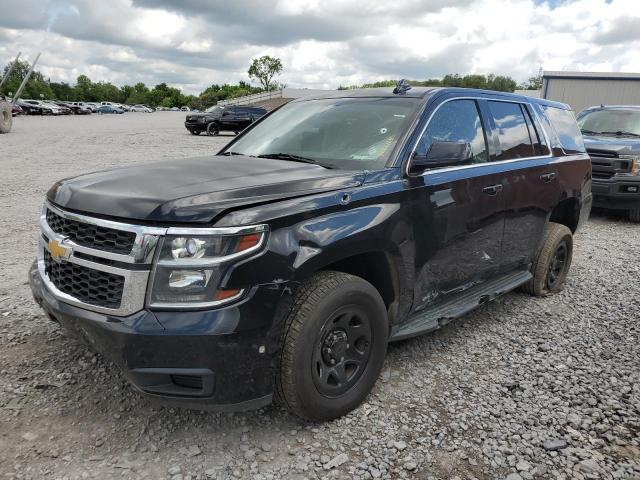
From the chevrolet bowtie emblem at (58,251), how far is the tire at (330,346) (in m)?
1.16

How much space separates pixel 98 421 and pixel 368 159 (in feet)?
7.16

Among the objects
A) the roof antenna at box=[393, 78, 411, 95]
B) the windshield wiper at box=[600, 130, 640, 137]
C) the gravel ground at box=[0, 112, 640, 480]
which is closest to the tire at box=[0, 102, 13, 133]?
the gravel ground at box=[0, 112, 640, 480]

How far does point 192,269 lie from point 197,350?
0.36 m

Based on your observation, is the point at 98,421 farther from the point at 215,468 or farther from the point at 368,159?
the point at 368,159

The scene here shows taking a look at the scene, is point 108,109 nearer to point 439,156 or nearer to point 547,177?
point 547,177

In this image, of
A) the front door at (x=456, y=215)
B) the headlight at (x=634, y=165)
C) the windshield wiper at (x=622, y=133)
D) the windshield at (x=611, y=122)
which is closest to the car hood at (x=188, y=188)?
the front door at (x=456, y=215)

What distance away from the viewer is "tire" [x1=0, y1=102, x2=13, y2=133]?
22.8m

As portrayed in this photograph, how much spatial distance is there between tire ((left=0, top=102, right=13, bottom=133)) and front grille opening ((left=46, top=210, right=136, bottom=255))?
23961 mm

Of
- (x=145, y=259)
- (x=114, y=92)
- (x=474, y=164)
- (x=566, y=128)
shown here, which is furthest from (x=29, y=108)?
(x=114, y=92)

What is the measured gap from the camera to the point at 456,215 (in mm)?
3580

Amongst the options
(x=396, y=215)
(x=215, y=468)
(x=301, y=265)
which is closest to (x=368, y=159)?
(x=396, y=215)

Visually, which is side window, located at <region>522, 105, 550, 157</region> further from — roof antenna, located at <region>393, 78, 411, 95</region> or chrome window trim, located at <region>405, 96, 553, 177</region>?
roof antenna, located at <region>393, 78, 411, 95</region>

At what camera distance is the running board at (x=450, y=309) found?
337 cm

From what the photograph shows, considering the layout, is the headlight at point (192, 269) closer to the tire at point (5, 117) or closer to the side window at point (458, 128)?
the side window at point (458, 128)
